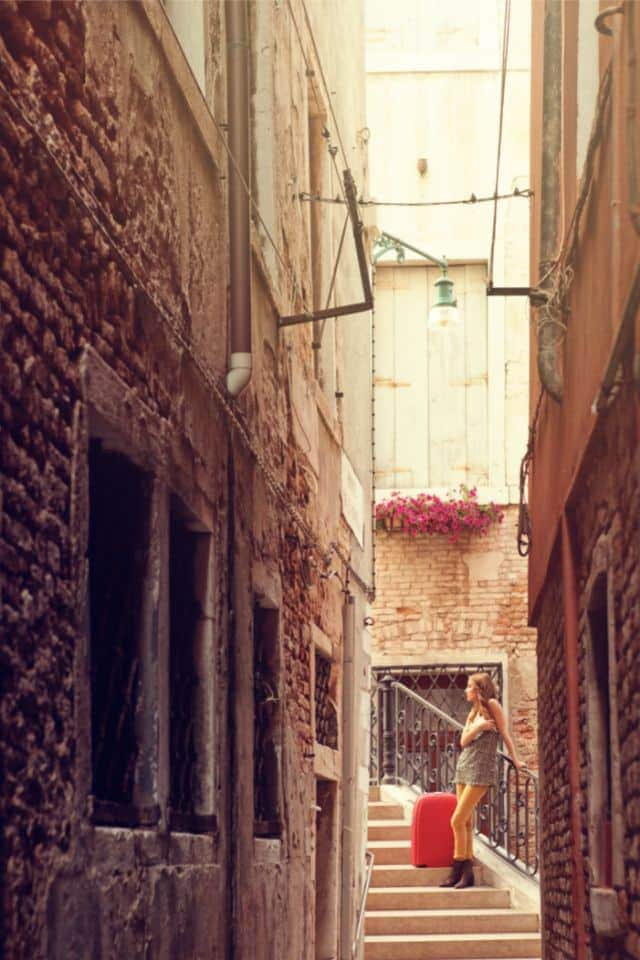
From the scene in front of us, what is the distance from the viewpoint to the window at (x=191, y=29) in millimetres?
7125

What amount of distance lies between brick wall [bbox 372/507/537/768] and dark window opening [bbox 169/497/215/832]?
36.7ft

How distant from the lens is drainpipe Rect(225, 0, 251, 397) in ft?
24.8

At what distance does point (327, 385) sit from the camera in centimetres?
1156

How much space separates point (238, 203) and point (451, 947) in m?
6.67

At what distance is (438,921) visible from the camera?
12852mm

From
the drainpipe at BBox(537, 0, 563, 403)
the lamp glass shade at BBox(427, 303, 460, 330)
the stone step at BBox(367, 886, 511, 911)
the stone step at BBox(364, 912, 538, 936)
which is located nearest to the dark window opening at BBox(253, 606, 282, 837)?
the drainpipe at BBox(537, 0, 563, 403)

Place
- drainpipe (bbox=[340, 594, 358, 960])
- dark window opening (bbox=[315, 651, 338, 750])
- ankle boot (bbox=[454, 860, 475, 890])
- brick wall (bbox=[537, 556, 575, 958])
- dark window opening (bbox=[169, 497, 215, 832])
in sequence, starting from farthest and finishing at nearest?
ankle boot (bbox=[454, 860, 475, 890]), drainpipe (bbox=[340, 594, 358, 960]), dark window opening (bbox=[315, 651, 338, 750]), brick wall (bbox=[537, 556, 575, 958]), dark window opening (bbox=[169, 497, 215, 832])

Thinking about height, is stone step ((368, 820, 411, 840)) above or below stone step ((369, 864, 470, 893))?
above

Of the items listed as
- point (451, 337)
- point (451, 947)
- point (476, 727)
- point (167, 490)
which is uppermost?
point (451, 337)

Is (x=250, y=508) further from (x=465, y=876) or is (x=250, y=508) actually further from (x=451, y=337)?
(x=451, y=337)

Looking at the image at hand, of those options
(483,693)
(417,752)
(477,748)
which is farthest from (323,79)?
(417,752)

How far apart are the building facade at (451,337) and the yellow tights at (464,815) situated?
4.72 m

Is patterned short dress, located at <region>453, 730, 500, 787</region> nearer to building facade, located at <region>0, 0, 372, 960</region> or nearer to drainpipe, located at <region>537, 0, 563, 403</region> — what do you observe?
building facade, located at <region>0, 0, 372, 960</region>

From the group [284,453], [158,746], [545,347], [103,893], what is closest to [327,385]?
[284,453]
